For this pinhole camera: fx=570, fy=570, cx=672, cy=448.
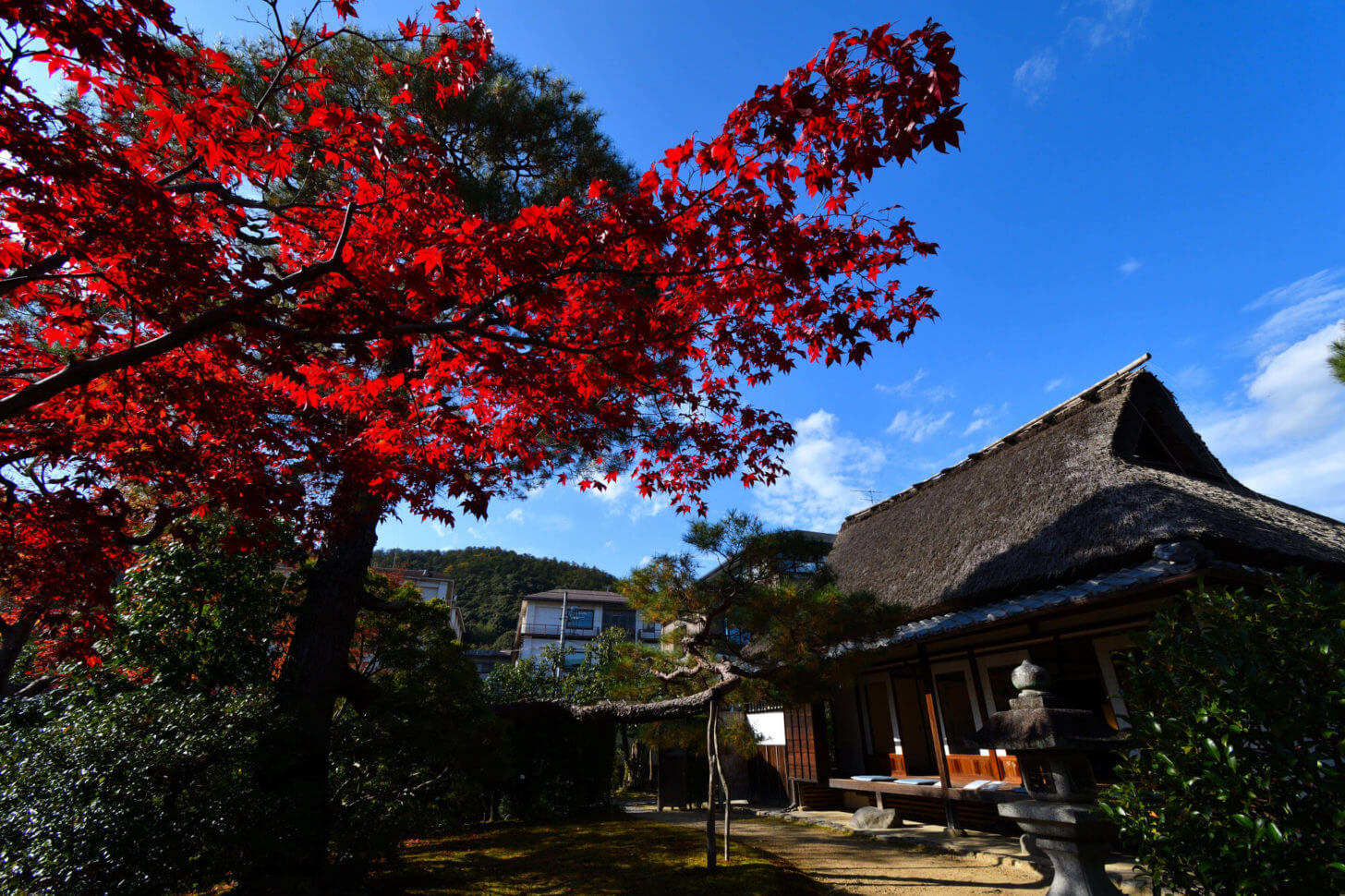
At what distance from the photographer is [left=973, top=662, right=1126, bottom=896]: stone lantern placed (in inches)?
134

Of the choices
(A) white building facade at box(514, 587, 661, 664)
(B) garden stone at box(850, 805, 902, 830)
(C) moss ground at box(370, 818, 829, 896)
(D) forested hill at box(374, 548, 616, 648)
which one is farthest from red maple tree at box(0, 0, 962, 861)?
(D) forested hill at box(374, 548, 616, 648)

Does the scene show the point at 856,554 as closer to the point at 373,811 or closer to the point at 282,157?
the point at 373,811

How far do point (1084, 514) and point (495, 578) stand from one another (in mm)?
50146

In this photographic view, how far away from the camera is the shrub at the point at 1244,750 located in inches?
81.5

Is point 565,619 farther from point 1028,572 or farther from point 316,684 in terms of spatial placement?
point 1028,572

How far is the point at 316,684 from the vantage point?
5773 mm

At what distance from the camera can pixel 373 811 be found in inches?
213

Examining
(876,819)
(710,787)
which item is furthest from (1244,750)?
(876,819)

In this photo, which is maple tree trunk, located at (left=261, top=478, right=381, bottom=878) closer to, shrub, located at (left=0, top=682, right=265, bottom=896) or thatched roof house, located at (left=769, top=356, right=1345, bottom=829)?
shrub, located at (left=0, top=682, right=265, bottom=896)

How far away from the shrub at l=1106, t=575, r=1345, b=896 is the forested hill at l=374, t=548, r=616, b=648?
4339cm

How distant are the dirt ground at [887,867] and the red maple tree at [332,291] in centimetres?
390

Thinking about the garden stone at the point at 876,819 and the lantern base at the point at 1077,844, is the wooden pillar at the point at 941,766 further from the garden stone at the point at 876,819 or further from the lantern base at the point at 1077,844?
the lantern base at the point at 1077,844

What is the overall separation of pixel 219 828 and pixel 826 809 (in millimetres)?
9863

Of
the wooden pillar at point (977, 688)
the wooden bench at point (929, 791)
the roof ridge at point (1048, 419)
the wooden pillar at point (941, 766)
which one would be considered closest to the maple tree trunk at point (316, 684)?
the wooden bench at point (929, 791)
